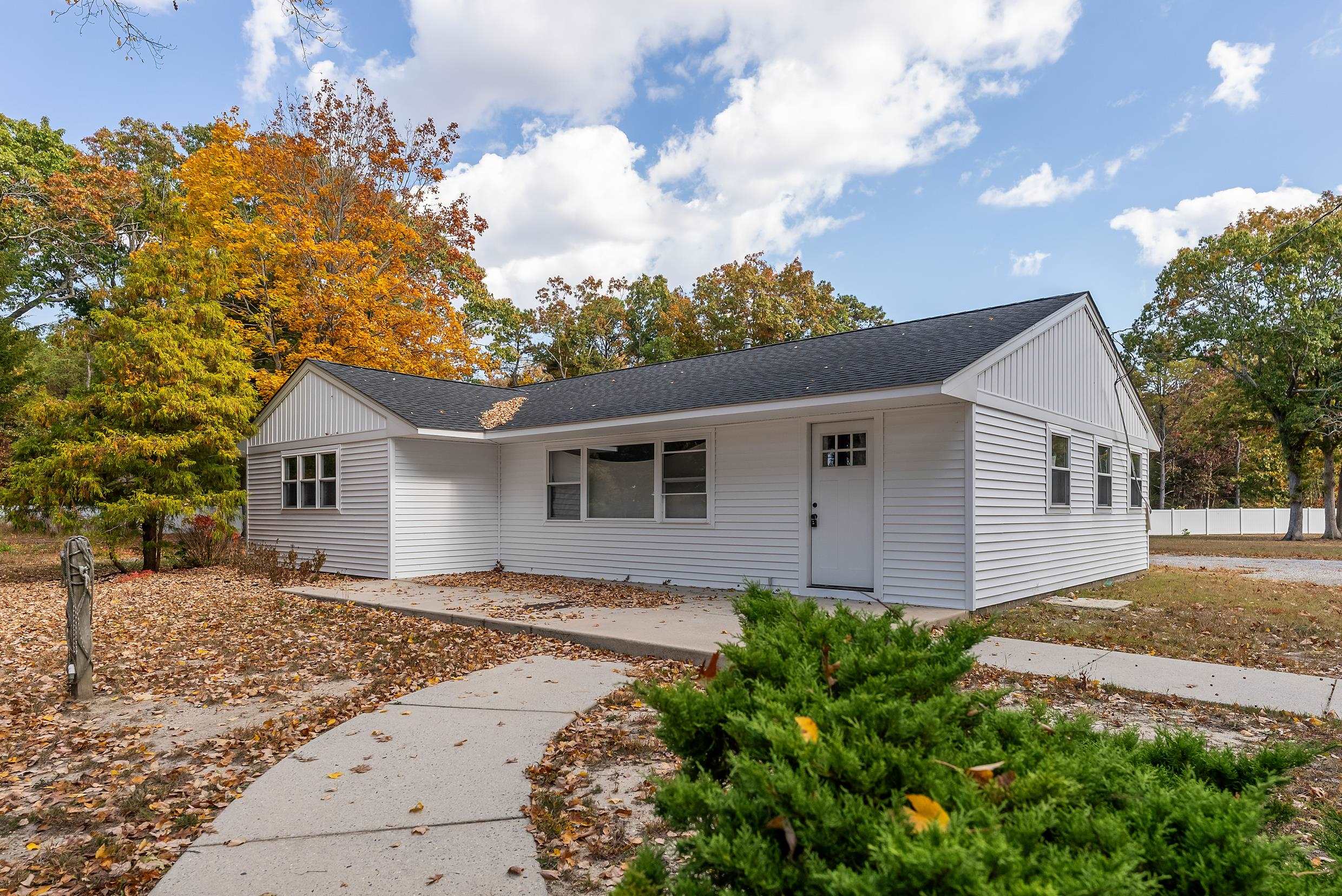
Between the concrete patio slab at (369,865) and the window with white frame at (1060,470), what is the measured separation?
937cm

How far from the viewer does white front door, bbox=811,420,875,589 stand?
9.28 meters

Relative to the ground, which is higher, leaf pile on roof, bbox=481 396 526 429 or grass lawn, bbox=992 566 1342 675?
leaf pile on roof, bbox=481 396 526 429

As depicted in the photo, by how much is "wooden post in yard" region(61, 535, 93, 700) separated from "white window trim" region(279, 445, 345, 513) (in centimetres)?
749

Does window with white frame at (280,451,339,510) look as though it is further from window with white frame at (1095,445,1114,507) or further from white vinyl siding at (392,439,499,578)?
window with white frame at (1095,445,1114,507)

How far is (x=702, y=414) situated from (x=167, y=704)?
262 inches

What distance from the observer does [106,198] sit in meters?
21.3

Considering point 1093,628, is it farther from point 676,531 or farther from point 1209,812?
point 1209,812

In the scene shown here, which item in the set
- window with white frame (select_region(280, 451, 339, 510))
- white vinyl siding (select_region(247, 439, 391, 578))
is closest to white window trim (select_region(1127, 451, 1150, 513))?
white vinyl siding (select_region(247, 439, 391, 578))

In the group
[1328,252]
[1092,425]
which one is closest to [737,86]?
[1092,425]

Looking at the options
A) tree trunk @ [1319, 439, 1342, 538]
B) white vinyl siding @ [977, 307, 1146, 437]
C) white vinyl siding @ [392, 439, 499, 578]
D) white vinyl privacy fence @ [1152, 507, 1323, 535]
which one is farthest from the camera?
white vinyl privacy fence @ [1152, 507, 1323, 535]

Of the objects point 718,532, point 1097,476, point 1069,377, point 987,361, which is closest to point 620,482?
point 718,532

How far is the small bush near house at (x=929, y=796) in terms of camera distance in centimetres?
110

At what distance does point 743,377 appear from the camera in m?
11.0

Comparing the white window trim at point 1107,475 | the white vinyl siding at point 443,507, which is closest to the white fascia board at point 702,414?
the white vinyl siding at point 443,507
